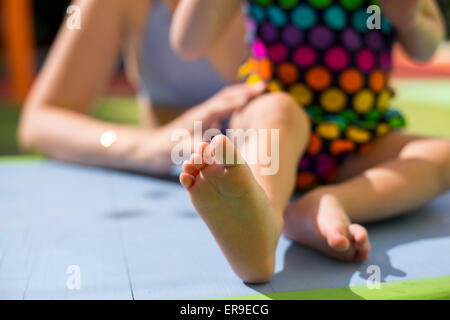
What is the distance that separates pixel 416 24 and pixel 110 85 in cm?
321

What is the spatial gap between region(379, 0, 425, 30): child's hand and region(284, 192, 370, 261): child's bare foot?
13.4 inches

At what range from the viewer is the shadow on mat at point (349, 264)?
687mm

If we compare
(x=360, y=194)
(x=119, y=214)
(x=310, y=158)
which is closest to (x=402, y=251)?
(x=360, y=194)

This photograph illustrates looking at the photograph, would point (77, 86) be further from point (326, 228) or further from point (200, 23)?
point (326, 228)

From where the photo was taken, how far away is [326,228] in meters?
0.74

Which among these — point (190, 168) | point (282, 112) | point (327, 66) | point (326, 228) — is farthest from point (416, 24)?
point (190, 168)

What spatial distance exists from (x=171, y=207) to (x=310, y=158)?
0.26 m

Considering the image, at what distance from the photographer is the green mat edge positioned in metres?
0.65

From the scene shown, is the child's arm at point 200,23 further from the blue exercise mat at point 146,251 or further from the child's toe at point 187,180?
the child's toe at point 187,180

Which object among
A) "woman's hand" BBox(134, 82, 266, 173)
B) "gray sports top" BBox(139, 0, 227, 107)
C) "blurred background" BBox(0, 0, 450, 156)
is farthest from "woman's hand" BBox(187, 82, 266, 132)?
"blurred background" BBox(0, 0, 450, 156)

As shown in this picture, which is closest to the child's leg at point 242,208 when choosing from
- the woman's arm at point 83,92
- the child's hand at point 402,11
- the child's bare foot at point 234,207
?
the child's bare foot at point 234,207

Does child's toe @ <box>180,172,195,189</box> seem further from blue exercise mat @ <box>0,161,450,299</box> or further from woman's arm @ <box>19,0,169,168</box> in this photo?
woman's arm @ <box>19,0,169,168</box>

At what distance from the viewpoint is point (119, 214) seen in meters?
0.98

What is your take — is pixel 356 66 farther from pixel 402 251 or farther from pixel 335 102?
pixel 402 251
